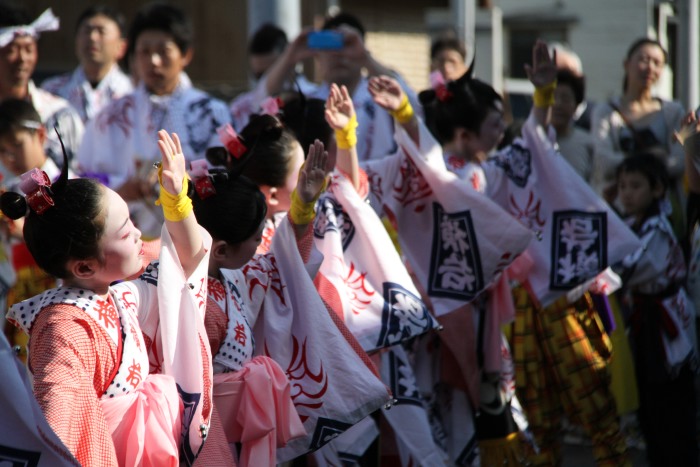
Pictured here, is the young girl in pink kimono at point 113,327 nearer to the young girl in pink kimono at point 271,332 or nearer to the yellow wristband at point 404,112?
the young girl in pink kimono at point 271,332

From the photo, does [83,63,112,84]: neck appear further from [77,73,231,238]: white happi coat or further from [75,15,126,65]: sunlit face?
[77,73,231,238]: white happi coat

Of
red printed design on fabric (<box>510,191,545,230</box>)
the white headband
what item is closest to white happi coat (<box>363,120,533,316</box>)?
red printed design on fabric (<box>510,191,545,230</box>)

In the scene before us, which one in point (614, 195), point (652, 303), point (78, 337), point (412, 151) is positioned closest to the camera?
point (78, 337)

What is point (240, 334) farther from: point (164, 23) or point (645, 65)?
point (645, 65)

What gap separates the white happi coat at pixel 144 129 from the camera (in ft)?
17.6

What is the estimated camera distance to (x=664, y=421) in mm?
4980

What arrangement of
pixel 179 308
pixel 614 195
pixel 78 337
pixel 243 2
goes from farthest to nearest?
pixel 243 2
pixel 614 195
pixel 179 308
pixel 78 337

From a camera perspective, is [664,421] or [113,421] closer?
[113,421]

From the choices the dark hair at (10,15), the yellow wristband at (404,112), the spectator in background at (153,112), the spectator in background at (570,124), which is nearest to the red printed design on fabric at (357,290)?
the yellow wristband at (404,112)

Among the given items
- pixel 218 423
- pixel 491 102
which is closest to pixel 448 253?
pixel 491 102

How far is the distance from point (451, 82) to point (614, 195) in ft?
6.14

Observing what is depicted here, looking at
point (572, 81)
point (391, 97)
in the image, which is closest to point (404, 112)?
point (391, 97)

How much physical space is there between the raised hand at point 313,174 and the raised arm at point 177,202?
548mm

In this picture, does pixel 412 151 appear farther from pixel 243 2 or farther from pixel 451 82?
pixel 243 2
